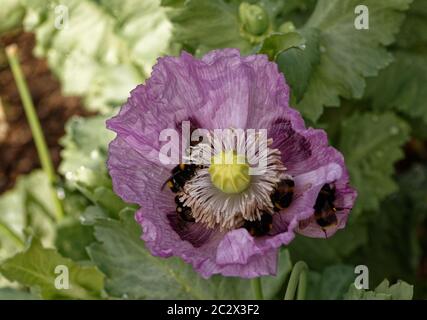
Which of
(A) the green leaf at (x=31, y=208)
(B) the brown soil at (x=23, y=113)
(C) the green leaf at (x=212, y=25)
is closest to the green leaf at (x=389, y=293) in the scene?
(C) the green leaf at (x=212, y=25)

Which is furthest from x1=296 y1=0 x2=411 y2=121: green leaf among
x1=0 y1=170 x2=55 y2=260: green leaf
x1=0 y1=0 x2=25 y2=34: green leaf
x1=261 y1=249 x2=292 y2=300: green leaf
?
x1=0 y1=170 x2=55 y2=260: green leaf

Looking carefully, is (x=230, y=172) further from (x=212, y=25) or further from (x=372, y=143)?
(x=372, y=143)

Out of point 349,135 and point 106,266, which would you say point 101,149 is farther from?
point 349,135

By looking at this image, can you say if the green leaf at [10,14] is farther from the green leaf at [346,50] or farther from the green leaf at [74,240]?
the green leaf at [346,50]

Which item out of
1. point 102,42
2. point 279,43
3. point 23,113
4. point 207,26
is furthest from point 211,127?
point 23,113

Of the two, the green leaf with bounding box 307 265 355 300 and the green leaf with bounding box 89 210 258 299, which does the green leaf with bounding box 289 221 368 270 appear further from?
the green leaf with bounding box 89 210 258 299

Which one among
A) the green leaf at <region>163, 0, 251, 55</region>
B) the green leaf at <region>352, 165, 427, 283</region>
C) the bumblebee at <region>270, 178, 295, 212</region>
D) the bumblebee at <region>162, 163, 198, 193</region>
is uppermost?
the green leaf at <region>163, 0, 251, 55</region>
